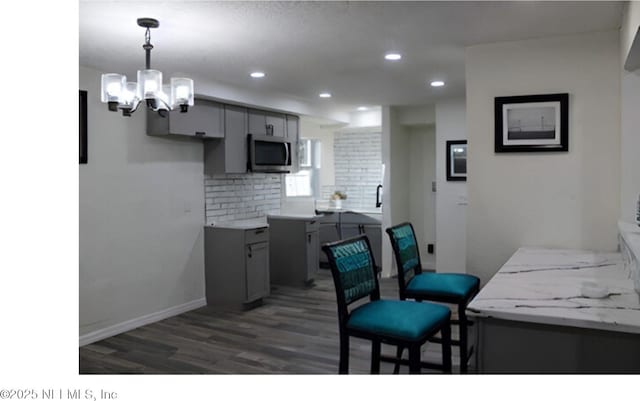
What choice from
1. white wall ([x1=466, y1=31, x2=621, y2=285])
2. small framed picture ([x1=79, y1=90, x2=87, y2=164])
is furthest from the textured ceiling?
small framed picture ([x1=79, y1=90, x2=87, y2=164])

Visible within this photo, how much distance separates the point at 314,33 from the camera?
3068 millimetres

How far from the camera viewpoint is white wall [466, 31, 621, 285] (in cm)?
311

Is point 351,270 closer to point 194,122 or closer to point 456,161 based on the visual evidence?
point 194,122

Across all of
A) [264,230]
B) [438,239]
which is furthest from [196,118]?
[438,239]

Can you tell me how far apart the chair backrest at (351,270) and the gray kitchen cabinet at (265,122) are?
3205mm

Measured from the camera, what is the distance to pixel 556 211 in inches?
128

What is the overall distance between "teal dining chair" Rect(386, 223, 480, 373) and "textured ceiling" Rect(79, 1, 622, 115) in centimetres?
122

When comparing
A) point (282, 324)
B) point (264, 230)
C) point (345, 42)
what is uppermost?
point (345, 42)

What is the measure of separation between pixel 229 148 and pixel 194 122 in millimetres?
507

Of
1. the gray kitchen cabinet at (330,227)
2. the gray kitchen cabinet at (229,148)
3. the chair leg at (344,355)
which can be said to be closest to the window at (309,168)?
the gray kitchen cabinet at (330,227)

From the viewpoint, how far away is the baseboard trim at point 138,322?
3.90m

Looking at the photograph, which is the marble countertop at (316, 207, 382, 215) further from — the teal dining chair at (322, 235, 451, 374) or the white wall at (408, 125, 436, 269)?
the teal dining chair at (322, 235, 451, 374)

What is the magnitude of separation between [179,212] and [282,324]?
1485 millimetres
